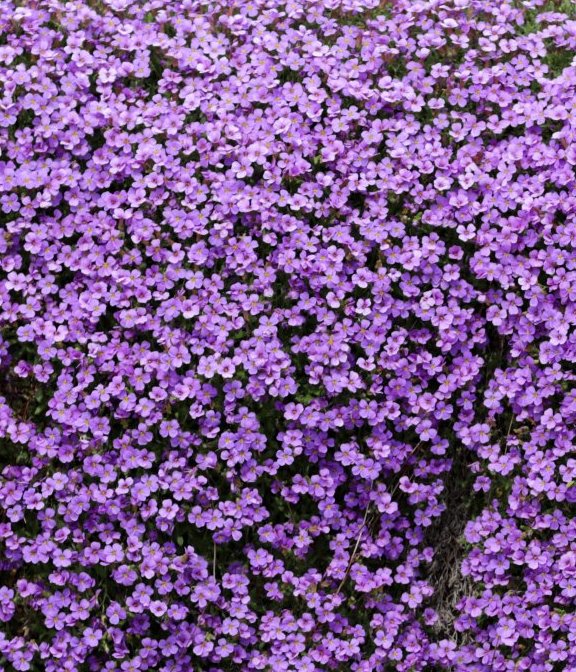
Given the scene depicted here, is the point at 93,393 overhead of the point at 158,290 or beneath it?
beneath

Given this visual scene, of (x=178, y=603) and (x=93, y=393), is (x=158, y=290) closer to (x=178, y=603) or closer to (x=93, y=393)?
(x=93, y=393)


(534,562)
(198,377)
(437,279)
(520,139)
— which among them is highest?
(520,139)

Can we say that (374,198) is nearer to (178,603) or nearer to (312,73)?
(312,73)

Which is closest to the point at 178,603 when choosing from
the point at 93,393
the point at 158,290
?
the point at 93,393

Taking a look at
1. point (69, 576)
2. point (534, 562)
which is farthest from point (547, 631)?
point (69, 576)

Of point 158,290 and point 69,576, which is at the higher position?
point 158,290

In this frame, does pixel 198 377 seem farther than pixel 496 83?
No
